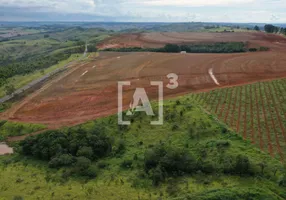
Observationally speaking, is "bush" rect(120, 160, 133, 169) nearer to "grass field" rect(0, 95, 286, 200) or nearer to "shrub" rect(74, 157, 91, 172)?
"grass field" rect(0, 95, 286, 200)

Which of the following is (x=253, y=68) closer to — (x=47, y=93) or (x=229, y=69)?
(x=229, y=69)

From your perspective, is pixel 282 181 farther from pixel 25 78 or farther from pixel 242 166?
pixel 25 78

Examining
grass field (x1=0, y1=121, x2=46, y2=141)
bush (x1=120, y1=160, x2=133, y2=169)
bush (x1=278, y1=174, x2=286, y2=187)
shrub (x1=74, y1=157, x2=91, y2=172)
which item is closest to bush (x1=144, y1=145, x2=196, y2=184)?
bush (x1=120, y1=160, x2=133, y2=169)

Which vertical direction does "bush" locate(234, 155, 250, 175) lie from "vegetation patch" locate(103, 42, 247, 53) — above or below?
below

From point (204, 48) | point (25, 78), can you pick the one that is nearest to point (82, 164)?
point (25, 78)

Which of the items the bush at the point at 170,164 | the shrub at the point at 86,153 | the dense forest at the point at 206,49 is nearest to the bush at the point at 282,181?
the bush at the point at 170,164
